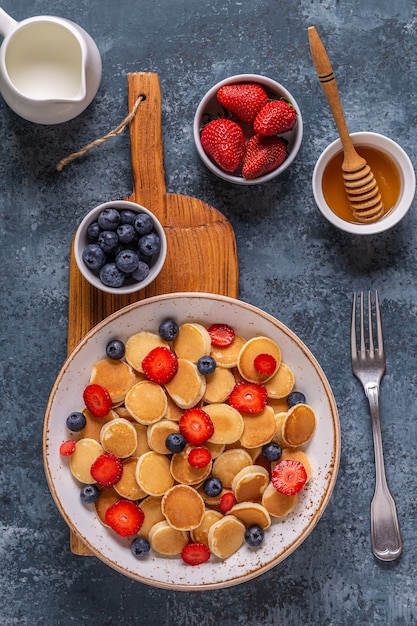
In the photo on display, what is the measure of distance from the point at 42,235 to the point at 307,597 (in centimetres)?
119

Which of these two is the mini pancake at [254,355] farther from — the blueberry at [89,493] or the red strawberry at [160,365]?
the blueberry at [89,493]

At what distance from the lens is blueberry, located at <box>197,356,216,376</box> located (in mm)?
1616

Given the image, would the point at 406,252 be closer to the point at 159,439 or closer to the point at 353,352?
the point at 353,352

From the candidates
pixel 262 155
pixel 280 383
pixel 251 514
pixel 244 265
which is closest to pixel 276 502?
pixel 251 514

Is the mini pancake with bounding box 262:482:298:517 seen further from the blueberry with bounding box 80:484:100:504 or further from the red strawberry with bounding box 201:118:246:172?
the red strawberry with bounding box 201:118:246:172

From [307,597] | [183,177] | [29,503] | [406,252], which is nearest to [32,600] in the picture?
[29,503]

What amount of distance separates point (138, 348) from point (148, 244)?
263 mm

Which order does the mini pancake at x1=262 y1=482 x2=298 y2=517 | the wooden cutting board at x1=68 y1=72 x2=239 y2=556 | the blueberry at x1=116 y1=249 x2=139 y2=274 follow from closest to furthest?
the blueberry at x1=116 y1=249 x2=139 y2=274 < the mini pancake at x1=262 y1=482 x2=298 y2=517 < the wooden cutting board at x1=68 y1=72 x2=239 y2=556

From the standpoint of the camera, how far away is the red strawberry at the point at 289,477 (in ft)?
5.34

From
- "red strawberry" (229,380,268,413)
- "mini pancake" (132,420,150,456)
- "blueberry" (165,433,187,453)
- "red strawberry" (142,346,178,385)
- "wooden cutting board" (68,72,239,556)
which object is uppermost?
"wooden cutting board" (68,72,239,556)

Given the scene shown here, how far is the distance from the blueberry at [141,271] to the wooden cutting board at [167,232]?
147 mm

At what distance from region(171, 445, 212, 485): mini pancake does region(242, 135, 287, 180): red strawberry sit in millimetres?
691

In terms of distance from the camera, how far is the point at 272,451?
1645mm

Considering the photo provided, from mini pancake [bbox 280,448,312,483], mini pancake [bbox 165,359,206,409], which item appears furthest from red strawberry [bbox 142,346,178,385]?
mini pancake [bbox 280,448,312,483]
